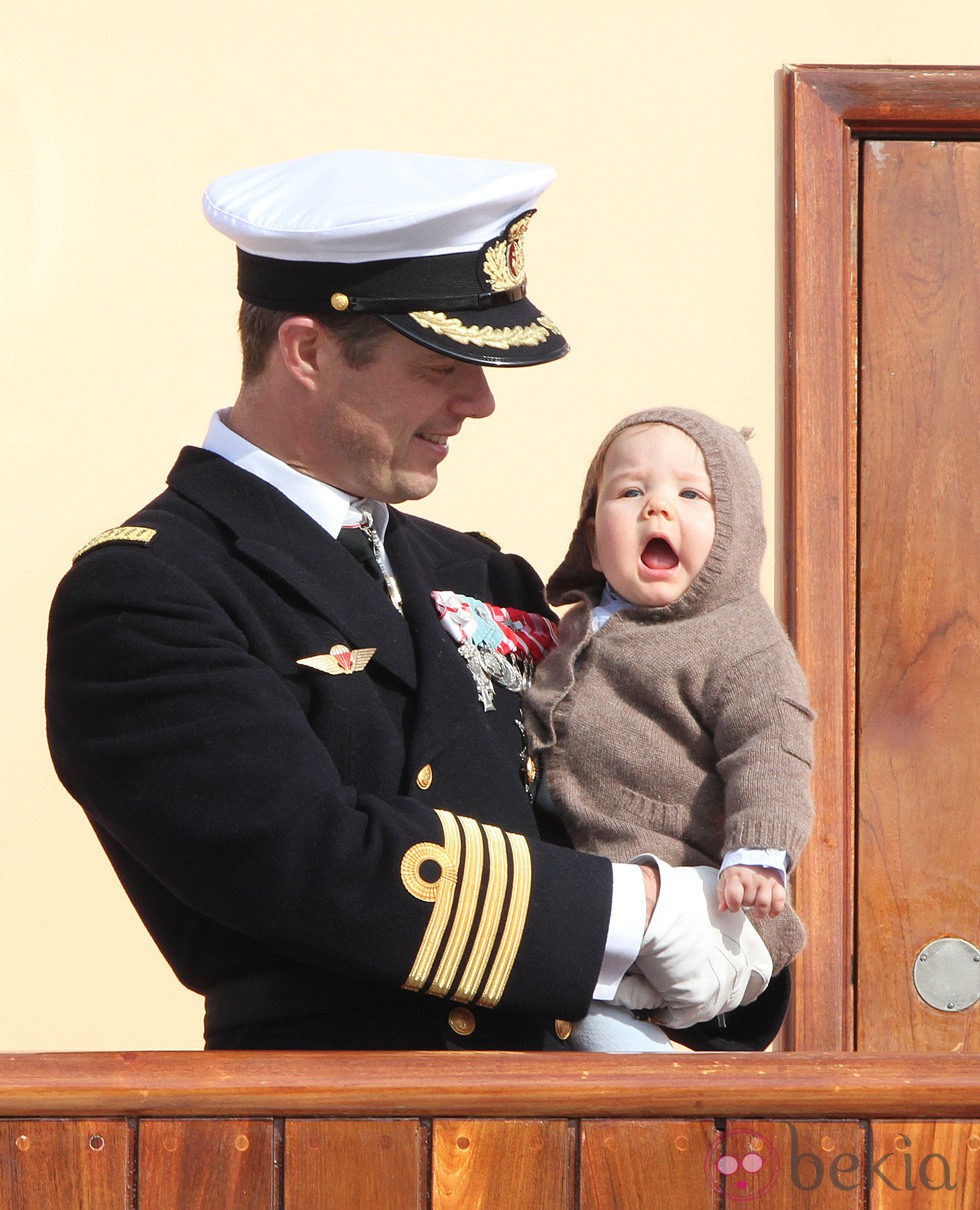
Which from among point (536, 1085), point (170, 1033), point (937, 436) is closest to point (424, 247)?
point (536, 1085)

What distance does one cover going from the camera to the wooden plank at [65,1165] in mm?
1727

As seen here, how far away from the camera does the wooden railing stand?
5.67 ft

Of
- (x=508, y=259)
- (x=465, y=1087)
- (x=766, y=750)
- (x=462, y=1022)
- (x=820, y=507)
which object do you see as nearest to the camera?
(x=465, y=1087)

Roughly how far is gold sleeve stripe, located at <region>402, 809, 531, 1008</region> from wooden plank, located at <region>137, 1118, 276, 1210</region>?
0.86 ft

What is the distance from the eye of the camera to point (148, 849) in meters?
1.93

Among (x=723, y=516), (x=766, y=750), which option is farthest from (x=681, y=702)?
(x=723, y=516)

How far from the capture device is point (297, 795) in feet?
6.17

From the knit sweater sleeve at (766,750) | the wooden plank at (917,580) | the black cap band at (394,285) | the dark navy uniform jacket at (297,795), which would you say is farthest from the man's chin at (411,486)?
the wooden plank at (917,580)

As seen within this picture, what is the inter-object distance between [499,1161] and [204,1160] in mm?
290

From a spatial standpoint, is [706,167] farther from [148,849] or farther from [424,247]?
[148,849]

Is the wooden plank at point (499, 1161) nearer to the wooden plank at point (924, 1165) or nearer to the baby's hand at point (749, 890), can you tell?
the wooden plank at point (924, 1165)

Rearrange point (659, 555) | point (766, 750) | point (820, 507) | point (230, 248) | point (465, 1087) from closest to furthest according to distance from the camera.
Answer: point (465, 1087), point (766, 750), point (659, 555), point (820, 507), point (230, 248)

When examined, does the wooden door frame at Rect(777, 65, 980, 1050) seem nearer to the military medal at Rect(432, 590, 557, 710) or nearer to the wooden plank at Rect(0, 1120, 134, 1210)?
the military medal at Rect(432, 590, 557, 710)

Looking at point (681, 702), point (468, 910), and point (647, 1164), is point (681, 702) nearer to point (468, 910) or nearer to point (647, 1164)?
point (468, 910)
